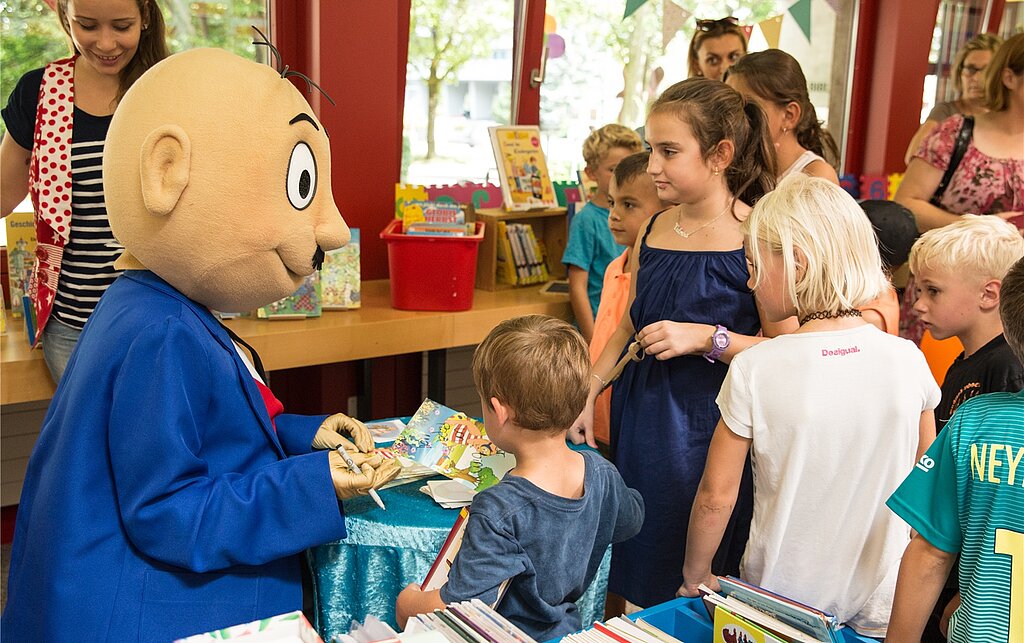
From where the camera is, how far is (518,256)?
13.1 ft

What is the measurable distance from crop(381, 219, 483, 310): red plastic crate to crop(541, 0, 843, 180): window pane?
1517 millimetres

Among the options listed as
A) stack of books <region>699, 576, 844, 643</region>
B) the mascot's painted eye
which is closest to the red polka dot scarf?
the mascot's painted eye

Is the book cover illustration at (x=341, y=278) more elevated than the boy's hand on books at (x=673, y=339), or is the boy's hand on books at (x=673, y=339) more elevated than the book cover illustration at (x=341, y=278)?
the boy's hand on books at (x=673, y=339)

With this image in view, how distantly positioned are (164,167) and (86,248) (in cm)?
115

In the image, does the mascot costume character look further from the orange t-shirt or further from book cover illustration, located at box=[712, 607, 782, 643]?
the orange t-shirt

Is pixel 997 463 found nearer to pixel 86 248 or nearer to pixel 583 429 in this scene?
pixel 583 429

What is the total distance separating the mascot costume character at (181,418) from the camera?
60.1 inches

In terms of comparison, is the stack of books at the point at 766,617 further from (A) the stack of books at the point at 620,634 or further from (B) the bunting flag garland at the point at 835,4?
(B) the bunting flag garland at the point at 835,4

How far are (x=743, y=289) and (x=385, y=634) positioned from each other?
1.25 m

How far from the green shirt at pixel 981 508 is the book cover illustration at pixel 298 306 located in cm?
228

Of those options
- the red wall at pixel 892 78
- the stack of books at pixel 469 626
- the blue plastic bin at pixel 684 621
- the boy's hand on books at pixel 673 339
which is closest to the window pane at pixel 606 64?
the red wall at pixel 892 78

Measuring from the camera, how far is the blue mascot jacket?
152cm

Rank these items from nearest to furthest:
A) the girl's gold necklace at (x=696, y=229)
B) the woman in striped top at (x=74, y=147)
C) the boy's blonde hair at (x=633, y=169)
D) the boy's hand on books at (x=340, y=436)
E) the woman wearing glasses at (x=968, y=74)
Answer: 1. the boy's hand on books at (x=340, y=436)
2. the girl's gold necklace at (x=696, y=229)
3. the woman in striped top at (x=74, y=147)
4. the boy's blonde hair at (x=633, y=169)
5. the woman wearing glasses at (x=968, y=74)

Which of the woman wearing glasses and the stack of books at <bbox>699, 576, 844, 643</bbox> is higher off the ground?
the woman wearing glasses
